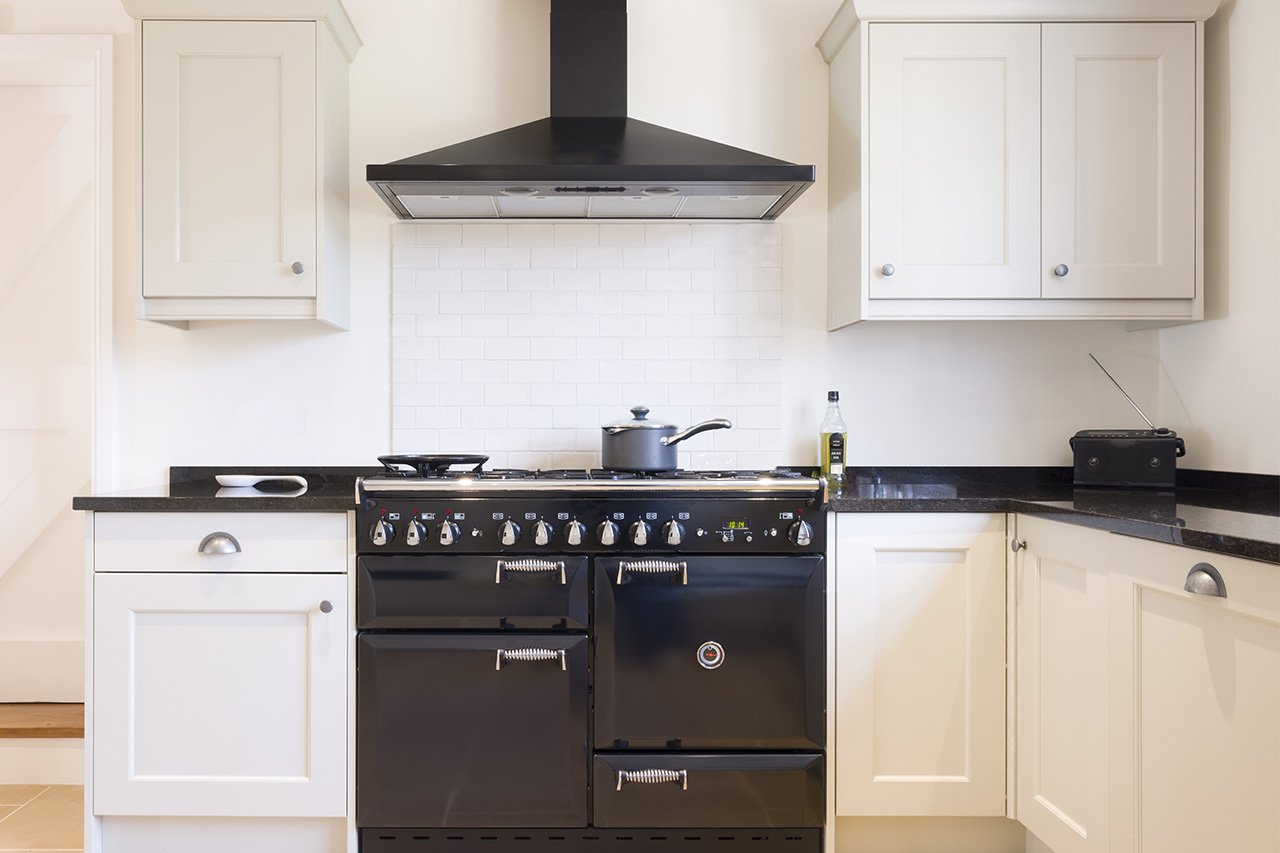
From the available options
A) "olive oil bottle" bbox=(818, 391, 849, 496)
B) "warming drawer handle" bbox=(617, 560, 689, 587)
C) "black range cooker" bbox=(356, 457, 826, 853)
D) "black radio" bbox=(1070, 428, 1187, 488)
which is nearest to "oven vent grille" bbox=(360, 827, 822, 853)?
"black range cooker" bbox=(356, 457, 826, 853)

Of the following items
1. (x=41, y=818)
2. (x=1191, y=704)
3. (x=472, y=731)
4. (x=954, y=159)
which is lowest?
(x=41, y=818)

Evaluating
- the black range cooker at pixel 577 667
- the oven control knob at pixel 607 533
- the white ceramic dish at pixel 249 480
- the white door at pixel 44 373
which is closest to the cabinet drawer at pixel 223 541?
the black range cooker at pixel 577 667

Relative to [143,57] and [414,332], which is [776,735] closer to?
[414,332]

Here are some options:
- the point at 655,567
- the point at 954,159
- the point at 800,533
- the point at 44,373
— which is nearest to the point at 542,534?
the point at 655,567

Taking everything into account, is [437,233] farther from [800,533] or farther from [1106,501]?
[1106,501]

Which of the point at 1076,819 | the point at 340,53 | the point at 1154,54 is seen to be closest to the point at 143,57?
the point at 340,53

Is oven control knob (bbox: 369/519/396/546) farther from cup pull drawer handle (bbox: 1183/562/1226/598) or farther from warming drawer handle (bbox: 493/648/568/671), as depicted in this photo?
cup pull drawer handle (bbox: 1183/562/1226/598)

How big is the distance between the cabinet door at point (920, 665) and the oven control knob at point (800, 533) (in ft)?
0.30

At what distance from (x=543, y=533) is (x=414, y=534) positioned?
31cm

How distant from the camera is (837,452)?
258 cm

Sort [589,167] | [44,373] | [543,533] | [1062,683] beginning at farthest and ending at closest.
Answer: [44,373]
[589,167]
[543,533]
[1062,683]

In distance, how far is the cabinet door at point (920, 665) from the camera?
2154 millimetres

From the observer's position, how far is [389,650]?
2092 mm

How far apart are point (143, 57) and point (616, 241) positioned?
1.40m
